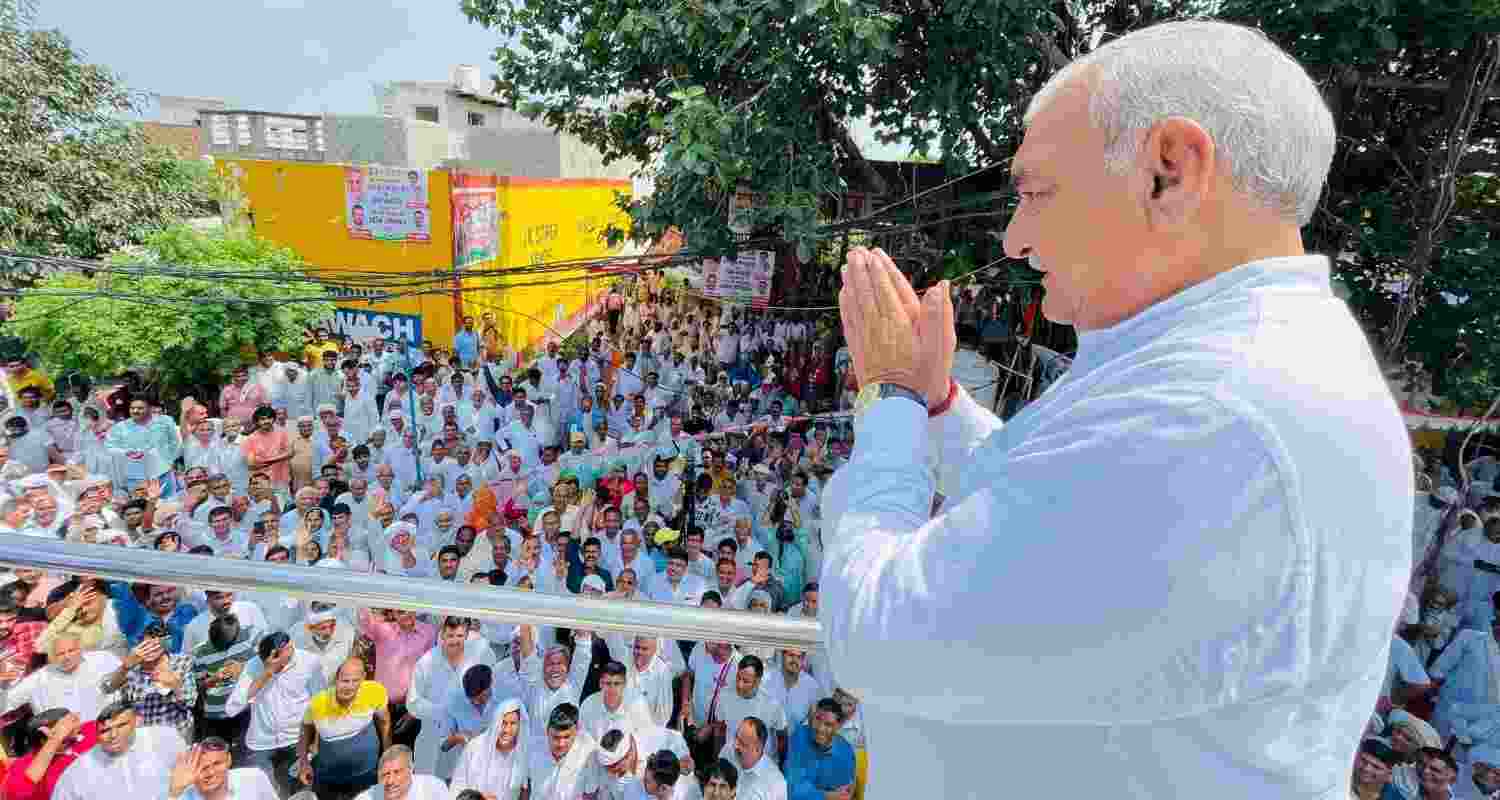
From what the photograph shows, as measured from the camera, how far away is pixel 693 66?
21.2 ft

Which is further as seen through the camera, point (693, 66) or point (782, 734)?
point (693, 66)

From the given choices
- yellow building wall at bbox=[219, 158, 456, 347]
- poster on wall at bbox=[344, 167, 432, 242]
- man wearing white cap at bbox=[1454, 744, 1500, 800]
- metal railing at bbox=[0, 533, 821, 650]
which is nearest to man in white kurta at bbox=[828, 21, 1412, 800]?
metal railing at bbox=[0, 533, 821, 650]

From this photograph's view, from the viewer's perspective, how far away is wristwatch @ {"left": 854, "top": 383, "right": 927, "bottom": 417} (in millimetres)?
784

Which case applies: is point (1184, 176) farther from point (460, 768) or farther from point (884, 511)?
point (460, 768)

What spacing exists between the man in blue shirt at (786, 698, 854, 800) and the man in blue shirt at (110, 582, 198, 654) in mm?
3368

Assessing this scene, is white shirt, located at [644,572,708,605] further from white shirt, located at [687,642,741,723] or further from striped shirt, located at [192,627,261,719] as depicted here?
striped shirt, located at [192,627,261,719]

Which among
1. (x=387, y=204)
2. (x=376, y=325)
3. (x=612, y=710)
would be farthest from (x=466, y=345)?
(x=612, y=710)

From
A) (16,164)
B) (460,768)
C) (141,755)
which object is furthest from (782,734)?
(16,164)

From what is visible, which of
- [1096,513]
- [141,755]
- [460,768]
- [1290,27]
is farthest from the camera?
[1290,27]

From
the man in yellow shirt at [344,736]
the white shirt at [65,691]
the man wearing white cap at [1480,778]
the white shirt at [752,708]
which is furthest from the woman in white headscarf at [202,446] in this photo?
the man wearing white cap at [1480,778]

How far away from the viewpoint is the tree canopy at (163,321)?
9.60m

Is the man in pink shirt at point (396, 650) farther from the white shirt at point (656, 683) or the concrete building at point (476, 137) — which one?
the concrete building at point (476, 137)

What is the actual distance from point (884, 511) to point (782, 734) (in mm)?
4164

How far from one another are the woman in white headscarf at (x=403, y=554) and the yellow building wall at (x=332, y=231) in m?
7.78
